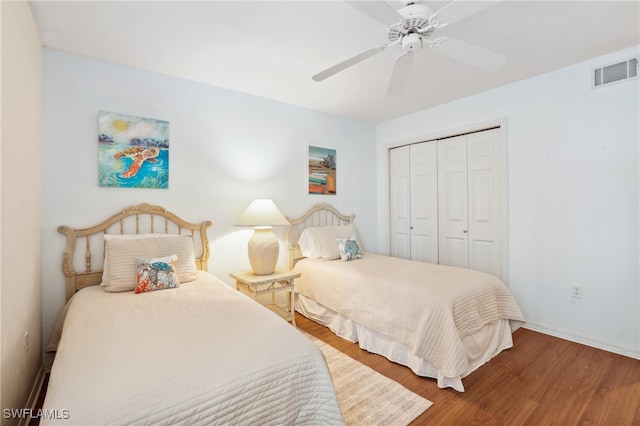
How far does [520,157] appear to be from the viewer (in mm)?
3018

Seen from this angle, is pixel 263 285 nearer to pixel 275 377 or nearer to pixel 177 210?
pixel 177 210

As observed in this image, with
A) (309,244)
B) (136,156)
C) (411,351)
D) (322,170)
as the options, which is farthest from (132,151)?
(411,351)

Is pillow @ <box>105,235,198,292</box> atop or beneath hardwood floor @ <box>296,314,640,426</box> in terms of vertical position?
atop

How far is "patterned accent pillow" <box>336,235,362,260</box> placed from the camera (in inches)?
131

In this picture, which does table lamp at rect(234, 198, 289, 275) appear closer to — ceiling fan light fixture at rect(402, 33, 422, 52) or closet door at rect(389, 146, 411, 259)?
ceiling fan light fixture at rect(402, 33, 422, 52)

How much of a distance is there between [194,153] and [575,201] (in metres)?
3.54

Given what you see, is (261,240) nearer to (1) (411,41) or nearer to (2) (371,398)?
(2) (371,398)

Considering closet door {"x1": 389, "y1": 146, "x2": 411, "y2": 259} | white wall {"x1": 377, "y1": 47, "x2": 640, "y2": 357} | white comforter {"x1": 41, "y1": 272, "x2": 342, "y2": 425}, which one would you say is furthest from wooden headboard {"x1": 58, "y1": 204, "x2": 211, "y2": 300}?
white wall {"x1": 377, "y1": 47, "x2": 640, "y2": 357}

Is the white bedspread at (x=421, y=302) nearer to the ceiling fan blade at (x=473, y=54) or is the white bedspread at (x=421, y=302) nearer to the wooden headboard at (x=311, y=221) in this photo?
the wooden headboard at (x=311, y=221)

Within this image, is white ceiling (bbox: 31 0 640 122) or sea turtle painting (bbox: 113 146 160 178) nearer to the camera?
white ceiling (bbox: 31 0 640 122)

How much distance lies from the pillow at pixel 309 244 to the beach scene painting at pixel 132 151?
152cm

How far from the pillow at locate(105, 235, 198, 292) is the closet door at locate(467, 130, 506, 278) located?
300 centimetres

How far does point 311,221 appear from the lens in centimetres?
372

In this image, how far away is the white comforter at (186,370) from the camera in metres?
0.99
